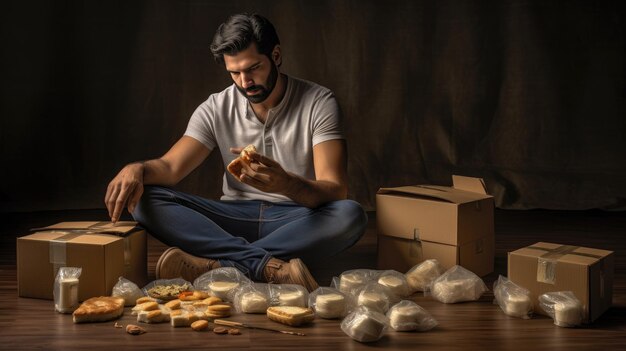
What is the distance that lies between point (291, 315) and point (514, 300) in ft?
2.24

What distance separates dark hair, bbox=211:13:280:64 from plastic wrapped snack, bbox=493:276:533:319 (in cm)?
119

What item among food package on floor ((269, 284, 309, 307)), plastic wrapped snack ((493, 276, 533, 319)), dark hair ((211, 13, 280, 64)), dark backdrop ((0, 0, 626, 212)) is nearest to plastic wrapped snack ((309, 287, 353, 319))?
food package on floor ((269, 284, 309, 307))

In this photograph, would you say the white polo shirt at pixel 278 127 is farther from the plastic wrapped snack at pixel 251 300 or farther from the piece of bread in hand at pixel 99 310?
the piece of bread in hand at pixel 99 310

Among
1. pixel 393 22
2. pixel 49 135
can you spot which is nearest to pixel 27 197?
pixel 49 135

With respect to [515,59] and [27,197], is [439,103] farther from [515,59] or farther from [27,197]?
[27,197]

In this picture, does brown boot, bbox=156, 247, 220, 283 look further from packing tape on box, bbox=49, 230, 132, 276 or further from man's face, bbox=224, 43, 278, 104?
man's face, bbox=224, 43, 278, 104

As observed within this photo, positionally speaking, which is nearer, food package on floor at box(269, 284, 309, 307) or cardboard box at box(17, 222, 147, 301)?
food package on floor at box(269, 284, 309, 307)

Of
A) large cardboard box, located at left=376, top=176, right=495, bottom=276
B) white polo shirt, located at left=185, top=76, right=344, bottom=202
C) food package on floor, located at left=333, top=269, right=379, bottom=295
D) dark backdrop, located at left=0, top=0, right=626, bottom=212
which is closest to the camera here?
food package on floor, located at left=333, top=269, right=379, bottom=295

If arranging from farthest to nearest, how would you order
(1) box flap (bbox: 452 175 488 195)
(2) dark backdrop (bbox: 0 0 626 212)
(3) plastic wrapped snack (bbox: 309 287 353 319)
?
(2) dark backdrop (bbox: 0 0 626 212) < (1) box flap (bbox: 452 175 488 195) < (3) plastic wrapped snack (bbox: 309 287 353 319)

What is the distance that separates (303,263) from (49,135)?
7.44 ft

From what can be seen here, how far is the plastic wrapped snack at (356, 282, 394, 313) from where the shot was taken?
2.63m

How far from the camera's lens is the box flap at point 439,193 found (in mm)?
3152

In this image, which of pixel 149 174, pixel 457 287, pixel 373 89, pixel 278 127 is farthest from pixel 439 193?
pixel 373 89

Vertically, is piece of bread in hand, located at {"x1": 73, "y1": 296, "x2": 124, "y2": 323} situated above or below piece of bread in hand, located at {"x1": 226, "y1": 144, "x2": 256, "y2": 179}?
below
